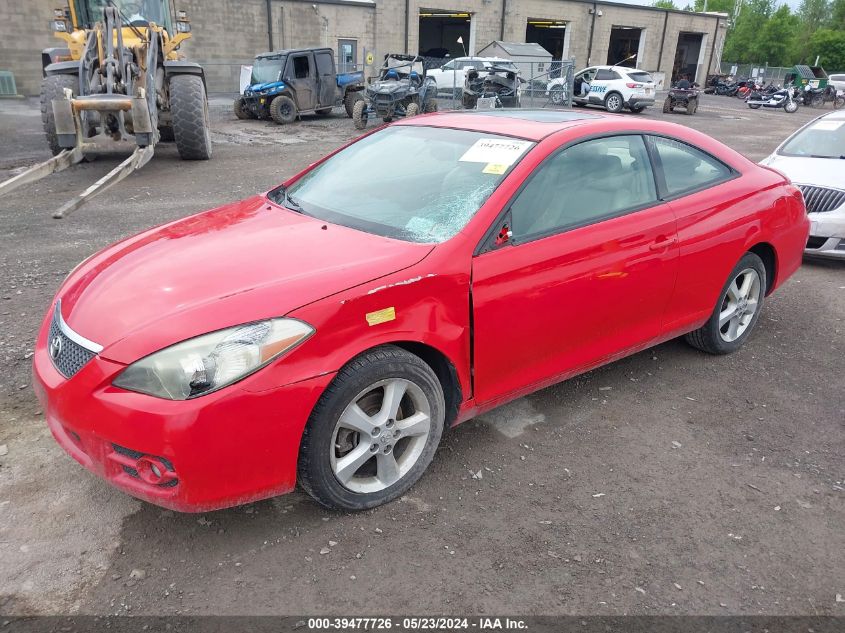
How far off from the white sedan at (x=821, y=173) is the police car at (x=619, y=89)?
18.0 metres

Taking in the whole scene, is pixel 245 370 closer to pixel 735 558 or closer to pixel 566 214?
pixel 566 214

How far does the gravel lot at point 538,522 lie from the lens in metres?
2.37

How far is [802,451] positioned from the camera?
3377mm

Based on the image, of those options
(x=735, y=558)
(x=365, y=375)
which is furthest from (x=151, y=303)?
(x=735, y=558)

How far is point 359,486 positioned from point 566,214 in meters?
1.66

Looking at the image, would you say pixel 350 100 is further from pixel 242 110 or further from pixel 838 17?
pixel 838 17

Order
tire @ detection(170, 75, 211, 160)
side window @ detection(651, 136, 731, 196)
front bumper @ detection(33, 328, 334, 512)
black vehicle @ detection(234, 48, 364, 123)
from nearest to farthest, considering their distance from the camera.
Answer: front bumper @ detection(33, 328, 334, 512)
side window @ detection(651, 136, 731, 196)
tire @ detection(170, 75, 211, 160)
black vehicle @ detection(234, 48, 364, 123)

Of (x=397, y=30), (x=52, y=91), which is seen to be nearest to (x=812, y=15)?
(x=397, y=30)

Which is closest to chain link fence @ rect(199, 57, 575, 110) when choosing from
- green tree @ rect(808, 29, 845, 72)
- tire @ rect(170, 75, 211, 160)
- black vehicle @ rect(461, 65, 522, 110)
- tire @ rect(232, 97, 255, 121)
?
black vehicle @ rect(461, 65, 522, 110)

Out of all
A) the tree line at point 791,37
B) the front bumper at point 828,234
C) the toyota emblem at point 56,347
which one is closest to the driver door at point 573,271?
the toyota emblem at point 56,347

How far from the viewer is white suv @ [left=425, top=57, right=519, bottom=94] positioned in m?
21.2

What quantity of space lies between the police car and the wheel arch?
2178cm

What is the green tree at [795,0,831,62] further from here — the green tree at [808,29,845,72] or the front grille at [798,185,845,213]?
the front grille at [798,185,845,213]

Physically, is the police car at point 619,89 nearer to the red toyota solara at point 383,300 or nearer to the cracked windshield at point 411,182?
the red toyota solara at point 383,300
